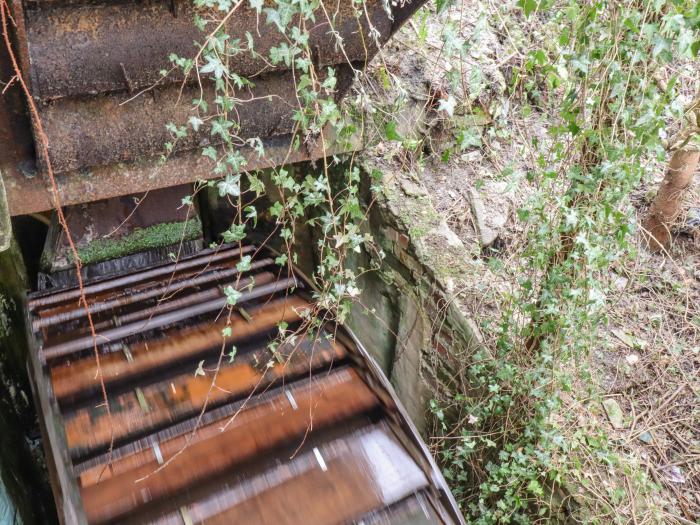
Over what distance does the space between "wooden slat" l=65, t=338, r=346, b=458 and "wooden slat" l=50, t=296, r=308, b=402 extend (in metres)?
0.13

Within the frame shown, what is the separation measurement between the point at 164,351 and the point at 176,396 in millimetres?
289

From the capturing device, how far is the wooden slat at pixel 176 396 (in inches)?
82.4

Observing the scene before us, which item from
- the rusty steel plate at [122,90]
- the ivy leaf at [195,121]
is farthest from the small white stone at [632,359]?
the ivy leaf at [195,121]

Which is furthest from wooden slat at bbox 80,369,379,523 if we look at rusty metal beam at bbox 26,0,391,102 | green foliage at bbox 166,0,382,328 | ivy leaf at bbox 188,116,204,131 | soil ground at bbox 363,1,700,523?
rusty metal beam at bbox 26,0,391,102

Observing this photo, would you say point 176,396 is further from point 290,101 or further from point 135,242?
point 290,101

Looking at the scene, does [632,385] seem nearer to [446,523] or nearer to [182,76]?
[446,523]

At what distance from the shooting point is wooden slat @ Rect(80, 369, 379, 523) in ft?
6.25

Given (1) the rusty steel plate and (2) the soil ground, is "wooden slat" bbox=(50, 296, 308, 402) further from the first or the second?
(2) the soil ground

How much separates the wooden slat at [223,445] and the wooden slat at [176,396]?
4.4 inches

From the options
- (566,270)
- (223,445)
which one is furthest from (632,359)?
(223,445)

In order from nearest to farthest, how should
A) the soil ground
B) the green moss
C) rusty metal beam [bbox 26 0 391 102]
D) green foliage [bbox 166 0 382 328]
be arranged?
green foliage [bbox 166 0 382 328] → rusty metal beam [bbox 26 0 391 102] → the soil ground → the green moss

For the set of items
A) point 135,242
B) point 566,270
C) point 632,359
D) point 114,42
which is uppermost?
point 114,42

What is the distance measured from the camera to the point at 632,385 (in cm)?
290

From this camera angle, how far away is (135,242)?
3193 mm
